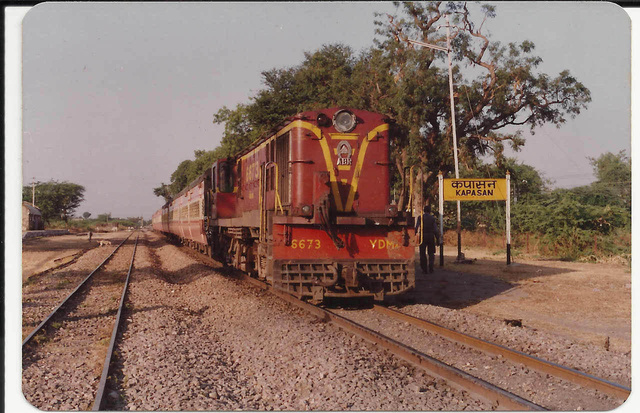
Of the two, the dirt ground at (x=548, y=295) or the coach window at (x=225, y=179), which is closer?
the dirt ground at (x=548, y=295)

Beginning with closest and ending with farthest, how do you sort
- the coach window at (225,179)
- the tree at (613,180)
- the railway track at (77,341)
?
the railway track at (77,341)
the coach window at (225,179)
the tree at (613,180)

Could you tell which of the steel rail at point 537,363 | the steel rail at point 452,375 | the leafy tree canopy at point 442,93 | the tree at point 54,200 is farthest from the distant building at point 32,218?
the steel rail at point 537,363

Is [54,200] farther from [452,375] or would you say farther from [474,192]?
[452,375]

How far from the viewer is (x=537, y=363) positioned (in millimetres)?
5289

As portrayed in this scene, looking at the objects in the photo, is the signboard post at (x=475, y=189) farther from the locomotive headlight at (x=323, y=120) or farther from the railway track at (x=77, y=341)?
the railway track at (x=77, y=341)

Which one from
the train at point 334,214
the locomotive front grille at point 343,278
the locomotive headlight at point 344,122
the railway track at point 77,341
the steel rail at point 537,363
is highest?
the locomotive headlight at point 344,122

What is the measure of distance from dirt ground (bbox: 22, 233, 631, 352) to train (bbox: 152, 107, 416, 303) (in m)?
1.92

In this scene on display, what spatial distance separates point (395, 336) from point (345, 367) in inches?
65.9

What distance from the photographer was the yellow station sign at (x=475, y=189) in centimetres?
1539

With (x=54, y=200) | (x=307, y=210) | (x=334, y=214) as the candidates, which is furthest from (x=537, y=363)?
(x=54, y=200)

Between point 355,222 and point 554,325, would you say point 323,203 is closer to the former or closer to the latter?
point 355,222

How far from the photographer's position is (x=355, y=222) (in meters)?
8.33

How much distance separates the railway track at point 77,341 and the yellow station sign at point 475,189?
945 centimetres

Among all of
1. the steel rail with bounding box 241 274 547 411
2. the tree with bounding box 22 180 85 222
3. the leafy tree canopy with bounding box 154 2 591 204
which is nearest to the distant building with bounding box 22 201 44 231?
the tree with bounding box 22 180 85 222
